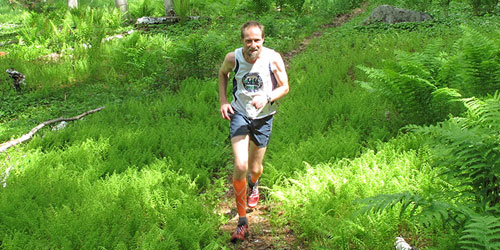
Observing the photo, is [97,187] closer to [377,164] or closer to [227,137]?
[227,137]

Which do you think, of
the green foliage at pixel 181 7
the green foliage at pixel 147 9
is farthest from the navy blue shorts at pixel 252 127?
the green foliage at pixel 147 9

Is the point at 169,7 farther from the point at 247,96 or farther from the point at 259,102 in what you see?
the point at 259,102

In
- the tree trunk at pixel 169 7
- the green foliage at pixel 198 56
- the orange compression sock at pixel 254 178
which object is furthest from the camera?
the tree trunk at pixel 169 7

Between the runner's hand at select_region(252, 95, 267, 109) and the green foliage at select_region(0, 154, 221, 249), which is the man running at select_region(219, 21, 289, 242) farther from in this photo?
the green foliage at select_region(0, 154, 221, 249)

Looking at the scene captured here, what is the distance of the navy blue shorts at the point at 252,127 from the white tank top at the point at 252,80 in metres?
0.06

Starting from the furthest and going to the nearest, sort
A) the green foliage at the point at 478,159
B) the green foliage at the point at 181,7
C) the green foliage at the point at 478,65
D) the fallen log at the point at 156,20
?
the fallen log at the point at 156,20
the green foliage at the point at 181,7
the green foliage at the point at 478,65
the green foliage at the point at 478,159

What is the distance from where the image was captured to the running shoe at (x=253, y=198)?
4289 mm

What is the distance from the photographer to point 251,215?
425 centimetres

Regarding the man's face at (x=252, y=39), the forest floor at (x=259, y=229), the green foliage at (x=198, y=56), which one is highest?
the man's face at (x=252, y=39)

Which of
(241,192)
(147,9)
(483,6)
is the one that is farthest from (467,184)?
(147,9)

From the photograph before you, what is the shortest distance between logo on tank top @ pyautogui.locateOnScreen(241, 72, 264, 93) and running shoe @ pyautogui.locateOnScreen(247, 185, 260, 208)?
1.29 metres

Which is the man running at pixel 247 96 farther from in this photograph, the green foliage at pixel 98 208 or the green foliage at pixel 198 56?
the green foliage at pixel 198 56

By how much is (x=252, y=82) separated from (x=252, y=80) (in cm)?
2

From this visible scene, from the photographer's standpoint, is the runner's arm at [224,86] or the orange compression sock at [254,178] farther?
the orange compression sock at [254,178]
